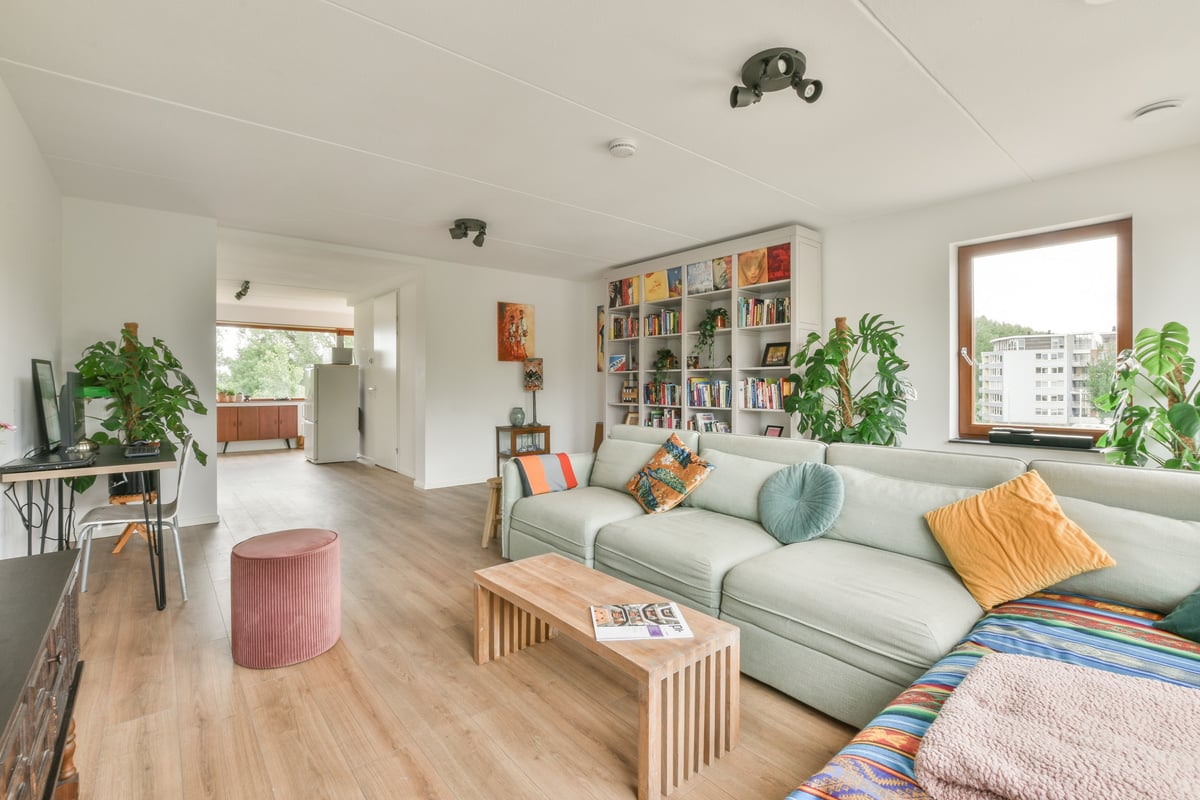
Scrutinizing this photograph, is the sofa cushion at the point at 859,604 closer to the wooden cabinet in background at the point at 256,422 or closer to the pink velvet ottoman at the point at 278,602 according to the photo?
the pink velvet ottoman at the point at 278,602

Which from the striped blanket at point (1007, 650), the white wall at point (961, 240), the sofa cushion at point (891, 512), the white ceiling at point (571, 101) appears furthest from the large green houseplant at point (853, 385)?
the striped blanket at point (1007, 650)

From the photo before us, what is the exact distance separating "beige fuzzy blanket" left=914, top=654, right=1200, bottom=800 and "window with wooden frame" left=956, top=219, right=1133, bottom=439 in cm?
302

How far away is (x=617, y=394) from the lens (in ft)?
20.4

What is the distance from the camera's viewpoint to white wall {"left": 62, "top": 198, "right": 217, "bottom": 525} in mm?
3736

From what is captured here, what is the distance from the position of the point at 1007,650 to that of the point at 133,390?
176 inches

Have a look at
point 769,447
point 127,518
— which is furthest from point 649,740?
point 127,518

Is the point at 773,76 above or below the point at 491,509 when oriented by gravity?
above

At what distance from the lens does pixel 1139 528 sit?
174 centimetres

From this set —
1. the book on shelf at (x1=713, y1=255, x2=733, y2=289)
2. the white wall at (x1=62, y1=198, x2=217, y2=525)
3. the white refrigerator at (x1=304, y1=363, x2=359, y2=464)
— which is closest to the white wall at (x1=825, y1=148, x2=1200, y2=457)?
the book on shelf at (x1=713, y1=255, x2=733, y2=289)

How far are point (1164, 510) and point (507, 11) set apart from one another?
280cm

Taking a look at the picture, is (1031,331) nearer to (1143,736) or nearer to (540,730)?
(1143,736)

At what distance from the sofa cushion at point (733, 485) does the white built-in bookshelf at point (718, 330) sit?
1726mm

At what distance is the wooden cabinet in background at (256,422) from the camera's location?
833 cm

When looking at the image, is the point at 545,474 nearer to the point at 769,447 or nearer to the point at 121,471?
the point at 769,447
